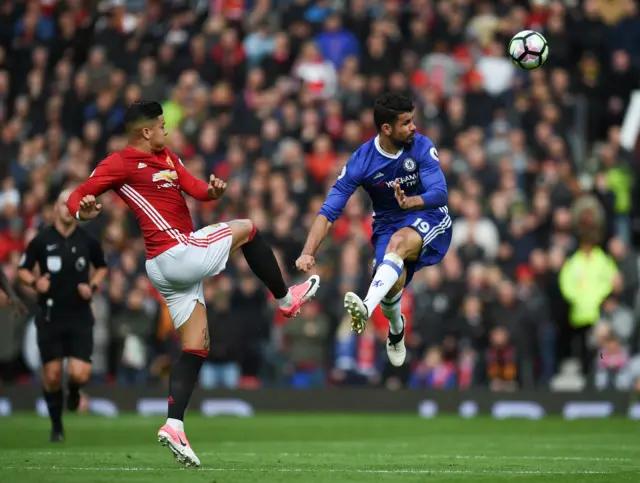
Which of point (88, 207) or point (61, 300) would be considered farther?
point (61, 300)

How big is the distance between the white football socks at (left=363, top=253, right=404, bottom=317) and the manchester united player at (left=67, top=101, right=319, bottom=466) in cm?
145

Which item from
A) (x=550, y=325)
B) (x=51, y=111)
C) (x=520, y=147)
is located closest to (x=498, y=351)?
(x=550, y=325)

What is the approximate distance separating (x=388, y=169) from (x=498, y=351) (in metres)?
8.45

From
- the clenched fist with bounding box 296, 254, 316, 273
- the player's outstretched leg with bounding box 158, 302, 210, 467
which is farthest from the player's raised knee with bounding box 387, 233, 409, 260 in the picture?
the player's outstretched leg with bounding box 158, 302, 210, 467

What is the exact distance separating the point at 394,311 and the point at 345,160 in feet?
30.2

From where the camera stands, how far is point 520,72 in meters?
24.3

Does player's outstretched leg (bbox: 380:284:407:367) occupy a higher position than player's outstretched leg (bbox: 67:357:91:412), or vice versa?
player's outstretched leg (bbox: 380:284:407:367)

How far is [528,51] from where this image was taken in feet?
46.4

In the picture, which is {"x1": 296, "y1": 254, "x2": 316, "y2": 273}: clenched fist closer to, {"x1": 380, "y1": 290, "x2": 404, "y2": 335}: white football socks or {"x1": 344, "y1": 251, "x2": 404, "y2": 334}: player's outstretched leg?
{"x1": 344, "y1": 251, "x2": 404, "y2": 334}: player's outstretched leg

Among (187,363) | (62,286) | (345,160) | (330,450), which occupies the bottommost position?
(330,450)

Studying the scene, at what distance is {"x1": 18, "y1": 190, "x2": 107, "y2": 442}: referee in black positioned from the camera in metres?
15.8

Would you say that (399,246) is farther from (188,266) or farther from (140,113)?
(140,113)

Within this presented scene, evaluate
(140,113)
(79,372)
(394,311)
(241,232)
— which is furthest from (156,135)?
(79,372)

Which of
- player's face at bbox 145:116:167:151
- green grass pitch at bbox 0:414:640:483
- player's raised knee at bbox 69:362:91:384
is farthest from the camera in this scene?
player's raised knee at bbox 69:362:91:384
